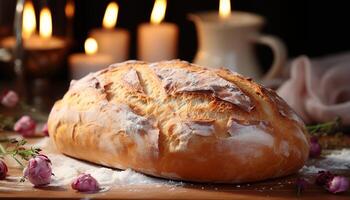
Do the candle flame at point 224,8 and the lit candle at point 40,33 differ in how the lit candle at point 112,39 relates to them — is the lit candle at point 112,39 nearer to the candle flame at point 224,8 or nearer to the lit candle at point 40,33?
the lit candle at point 40,33

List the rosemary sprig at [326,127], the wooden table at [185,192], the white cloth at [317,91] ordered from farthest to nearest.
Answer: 1. the white cloth at [317,91]
2. the rosemary sprig at [326,127]
3. the wooden table at [185,192]

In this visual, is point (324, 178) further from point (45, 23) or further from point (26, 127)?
point (45, 23)

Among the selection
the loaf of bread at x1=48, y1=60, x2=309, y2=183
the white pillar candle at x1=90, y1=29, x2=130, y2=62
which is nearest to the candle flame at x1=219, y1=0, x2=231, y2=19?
the white pillar candle at x1=90, y1=29, x2=130, y2=62

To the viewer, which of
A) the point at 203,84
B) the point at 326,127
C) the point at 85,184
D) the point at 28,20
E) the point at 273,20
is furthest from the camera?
the point at 273,20

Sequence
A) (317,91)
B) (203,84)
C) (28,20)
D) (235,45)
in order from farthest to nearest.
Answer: (28,20) → (235,45) → (317,91) → (203,84)

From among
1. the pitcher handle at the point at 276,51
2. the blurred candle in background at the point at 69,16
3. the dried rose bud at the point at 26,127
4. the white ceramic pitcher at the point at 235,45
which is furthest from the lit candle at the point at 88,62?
the dried rose bud at the point at 26,127

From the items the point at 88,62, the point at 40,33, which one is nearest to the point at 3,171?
the point at 88,62

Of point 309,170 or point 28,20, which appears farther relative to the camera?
point 28,20

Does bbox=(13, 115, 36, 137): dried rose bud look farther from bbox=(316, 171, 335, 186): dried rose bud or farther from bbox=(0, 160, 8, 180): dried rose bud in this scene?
bbox=(316, 171, 335, 186): dried rose bud
